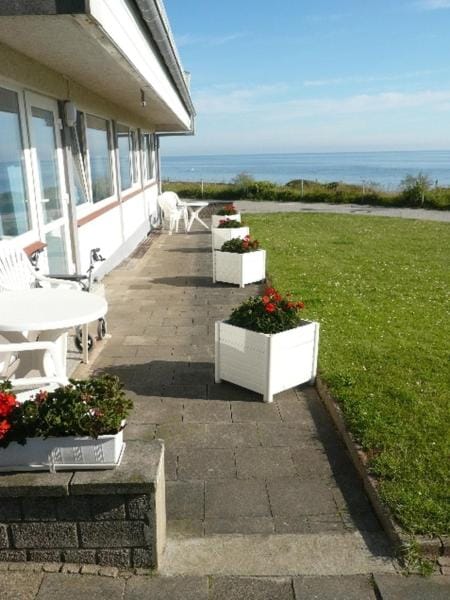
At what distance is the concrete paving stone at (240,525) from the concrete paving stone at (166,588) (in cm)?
35

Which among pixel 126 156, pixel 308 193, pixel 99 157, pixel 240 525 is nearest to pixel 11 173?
pixel 240 525

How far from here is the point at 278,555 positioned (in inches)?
95.7

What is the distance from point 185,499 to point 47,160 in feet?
15.4

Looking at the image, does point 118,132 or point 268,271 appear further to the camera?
point 118,132

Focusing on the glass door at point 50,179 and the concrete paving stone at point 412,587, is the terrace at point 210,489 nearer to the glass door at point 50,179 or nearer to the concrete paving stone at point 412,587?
the concrete paving stone at point 412,587

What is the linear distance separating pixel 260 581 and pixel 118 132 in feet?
33.1

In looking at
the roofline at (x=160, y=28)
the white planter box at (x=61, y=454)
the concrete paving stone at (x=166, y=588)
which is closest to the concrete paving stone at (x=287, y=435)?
the concrete paving stone at (x=166, y=588)

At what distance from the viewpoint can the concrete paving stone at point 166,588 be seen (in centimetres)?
217

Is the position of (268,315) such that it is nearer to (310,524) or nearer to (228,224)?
(310,524)

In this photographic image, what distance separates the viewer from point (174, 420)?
373 centimetres

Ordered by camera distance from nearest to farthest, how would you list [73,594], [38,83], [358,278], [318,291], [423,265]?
[73,594] < [38,83] < [318,291] < [358,278] < [423,265]

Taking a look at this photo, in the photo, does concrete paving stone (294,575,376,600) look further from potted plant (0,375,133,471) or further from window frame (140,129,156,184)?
window frame (140,129,156,184)

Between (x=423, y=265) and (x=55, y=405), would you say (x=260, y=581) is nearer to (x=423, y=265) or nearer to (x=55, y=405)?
(x=55, y=405)

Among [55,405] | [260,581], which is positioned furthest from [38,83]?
[260,581]
